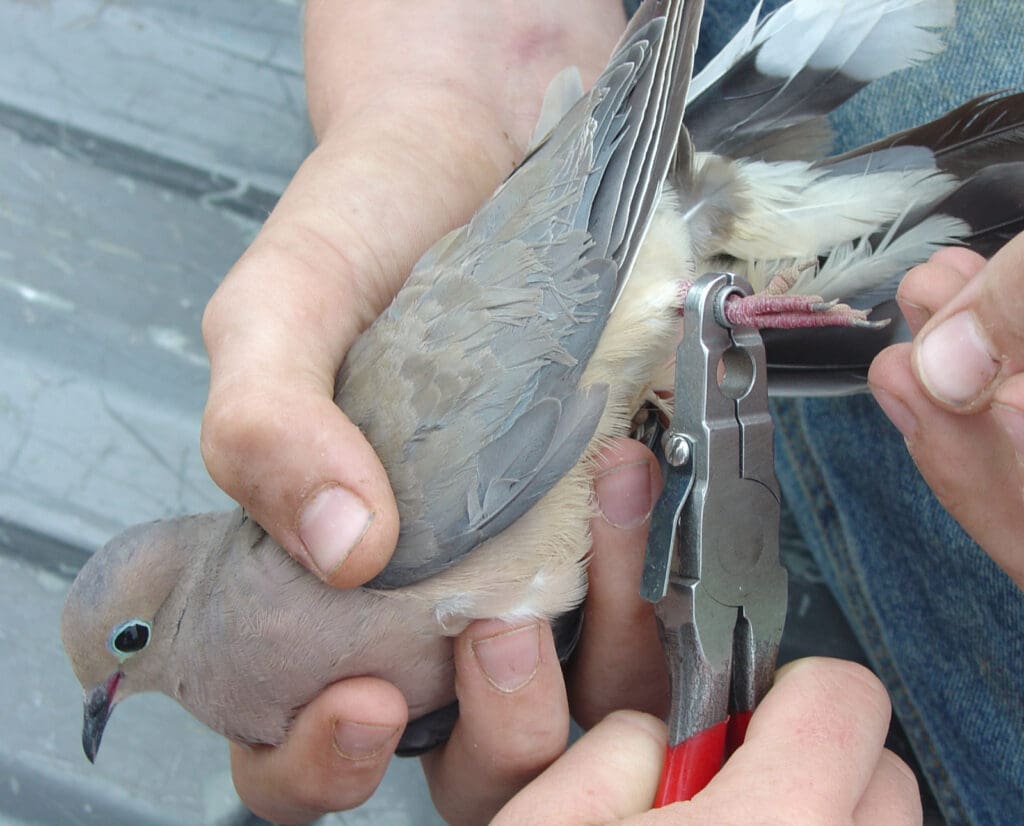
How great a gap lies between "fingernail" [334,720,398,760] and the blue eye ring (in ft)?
1.75

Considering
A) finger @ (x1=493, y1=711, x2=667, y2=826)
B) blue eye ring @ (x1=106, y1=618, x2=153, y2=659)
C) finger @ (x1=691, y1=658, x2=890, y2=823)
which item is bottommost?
blue eye ring @ (x1=106, y1=618, x2=153, y2=659)

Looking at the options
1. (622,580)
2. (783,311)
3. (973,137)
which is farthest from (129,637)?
(973,137)

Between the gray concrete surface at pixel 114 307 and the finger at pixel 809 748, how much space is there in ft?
3.61

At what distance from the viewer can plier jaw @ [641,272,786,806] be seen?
1494mm

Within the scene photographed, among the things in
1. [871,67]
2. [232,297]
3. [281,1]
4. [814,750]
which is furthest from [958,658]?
[281,1]

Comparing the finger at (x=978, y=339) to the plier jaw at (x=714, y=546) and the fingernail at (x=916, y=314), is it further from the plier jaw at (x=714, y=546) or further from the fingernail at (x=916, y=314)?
the plier jaw at (x=714, y=546)

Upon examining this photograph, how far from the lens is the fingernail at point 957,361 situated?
1.24 m

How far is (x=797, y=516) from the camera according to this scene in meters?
2.64

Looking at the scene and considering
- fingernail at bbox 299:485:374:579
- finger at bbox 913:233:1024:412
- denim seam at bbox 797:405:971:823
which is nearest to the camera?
finger at bbox 913:233:1024:412

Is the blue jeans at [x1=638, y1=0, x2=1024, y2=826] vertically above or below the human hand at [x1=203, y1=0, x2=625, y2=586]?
below

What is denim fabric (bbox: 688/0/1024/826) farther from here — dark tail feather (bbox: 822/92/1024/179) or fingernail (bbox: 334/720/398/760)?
fingernail (bbox: 334/720/398/760)

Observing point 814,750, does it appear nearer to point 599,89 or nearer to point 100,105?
point 599,89

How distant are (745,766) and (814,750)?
0.11 meters

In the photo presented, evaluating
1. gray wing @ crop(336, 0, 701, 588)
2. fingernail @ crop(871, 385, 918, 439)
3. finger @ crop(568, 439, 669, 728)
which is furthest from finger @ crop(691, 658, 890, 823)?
gray wing @ crop(336, 0, 701, 588)
